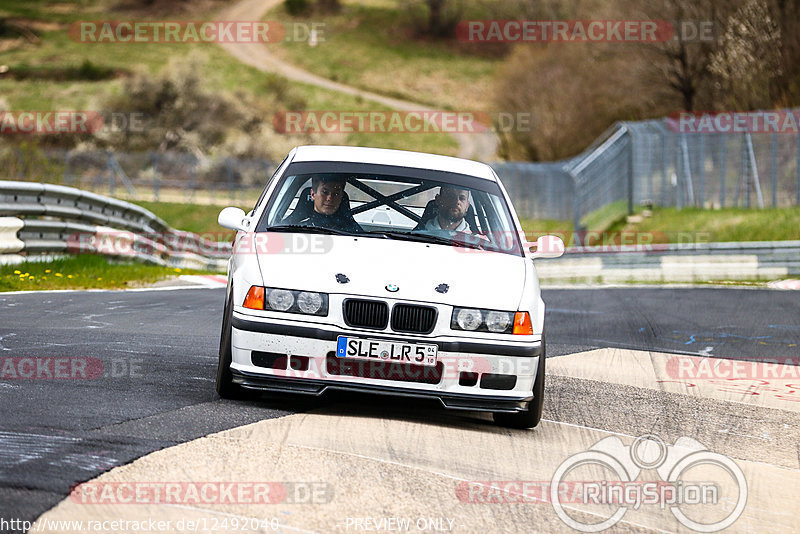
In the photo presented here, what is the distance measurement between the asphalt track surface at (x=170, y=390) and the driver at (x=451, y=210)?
1176mm

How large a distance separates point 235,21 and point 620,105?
6800cm

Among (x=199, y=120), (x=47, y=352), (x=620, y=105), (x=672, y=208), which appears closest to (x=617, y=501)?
(x=47, y=352)

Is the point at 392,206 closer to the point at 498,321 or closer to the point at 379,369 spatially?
the point at 498,321

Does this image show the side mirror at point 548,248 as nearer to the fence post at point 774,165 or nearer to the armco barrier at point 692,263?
A: the armco barrier at point 692,263

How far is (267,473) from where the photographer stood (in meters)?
5.33

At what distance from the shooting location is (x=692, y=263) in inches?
872

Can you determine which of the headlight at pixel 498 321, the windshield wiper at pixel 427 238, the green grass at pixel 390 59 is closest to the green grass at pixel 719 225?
the windshield wiper at pixel 427 238

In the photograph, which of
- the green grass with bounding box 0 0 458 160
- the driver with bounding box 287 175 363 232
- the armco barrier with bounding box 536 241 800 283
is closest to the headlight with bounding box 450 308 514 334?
the driver with bounding box 287 175 363 232

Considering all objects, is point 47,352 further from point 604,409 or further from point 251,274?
point 604,409

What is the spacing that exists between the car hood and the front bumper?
23cm

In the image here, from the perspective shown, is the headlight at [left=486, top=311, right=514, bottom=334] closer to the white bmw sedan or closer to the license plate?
the white bmw sedan

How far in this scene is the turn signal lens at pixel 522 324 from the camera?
688 cm

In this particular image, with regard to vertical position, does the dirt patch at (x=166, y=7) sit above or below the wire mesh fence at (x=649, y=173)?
above

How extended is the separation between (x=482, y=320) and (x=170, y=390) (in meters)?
1.94
